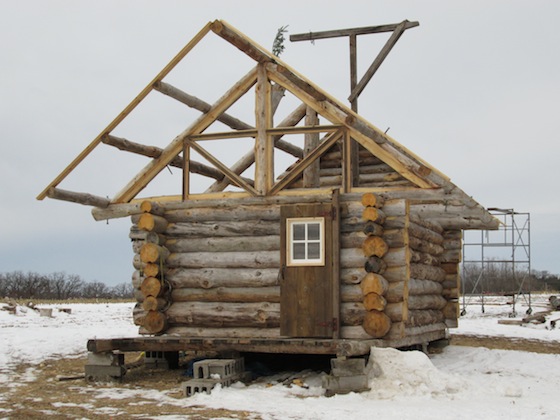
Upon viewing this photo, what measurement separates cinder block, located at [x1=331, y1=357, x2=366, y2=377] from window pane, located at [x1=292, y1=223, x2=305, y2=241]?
8.27 ft

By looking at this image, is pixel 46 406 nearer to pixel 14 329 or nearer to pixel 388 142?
pixel 388 142

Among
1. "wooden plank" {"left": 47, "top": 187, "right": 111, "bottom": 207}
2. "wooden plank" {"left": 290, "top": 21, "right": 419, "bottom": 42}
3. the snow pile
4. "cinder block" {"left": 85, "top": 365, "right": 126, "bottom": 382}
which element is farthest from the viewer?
"wooden plank" {"left": 290, "top": 21, "right": 419, "bottom": 42}

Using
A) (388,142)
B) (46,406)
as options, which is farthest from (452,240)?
(46,406)

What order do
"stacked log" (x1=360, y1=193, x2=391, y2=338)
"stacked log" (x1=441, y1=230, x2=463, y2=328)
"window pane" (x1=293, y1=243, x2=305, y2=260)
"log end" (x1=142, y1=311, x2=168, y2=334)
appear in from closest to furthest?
"stacked log" (x1=360, y1=193, x2=391, y2=338), "window pane" (x1=293, y1=243, x2=305, y2=260), "log end" (x1=142, y1=311, x2=168, y2=334), "stacked log" (x1=441, y1=230, x2=463, y2=328)

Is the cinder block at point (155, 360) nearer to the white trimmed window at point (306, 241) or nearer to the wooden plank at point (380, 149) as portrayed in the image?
the white trimmed window at point (306, 241)

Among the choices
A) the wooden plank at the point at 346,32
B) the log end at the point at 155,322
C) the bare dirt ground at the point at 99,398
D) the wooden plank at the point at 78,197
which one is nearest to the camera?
the bare dirt ground at the point at 99,398

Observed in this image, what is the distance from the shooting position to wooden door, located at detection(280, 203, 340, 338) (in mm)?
13102

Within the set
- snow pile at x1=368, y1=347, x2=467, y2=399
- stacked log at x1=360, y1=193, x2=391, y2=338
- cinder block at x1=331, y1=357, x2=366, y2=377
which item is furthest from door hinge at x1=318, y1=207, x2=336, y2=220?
cinder block at x1=331, y1=357, x2=366, y2=377

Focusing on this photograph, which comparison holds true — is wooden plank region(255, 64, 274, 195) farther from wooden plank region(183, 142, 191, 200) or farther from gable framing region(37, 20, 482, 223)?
wooden plank region(183, 142, 191, 200)

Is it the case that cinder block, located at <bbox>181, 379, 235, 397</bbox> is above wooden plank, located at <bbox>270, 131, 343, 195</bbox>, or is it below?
below

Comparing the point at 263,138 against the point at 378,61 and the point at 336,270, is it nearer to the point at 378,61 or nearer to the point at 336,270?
the point at 336,270

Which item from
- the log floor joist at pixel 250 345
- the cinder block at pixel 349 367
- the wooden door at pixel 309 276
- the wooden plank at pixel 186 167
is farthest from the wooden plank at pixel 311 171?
the cinder block at pixel 349 367

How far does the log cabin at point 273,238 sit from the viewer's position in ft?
42.7

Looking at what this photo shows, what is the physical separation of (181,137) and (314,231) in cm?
364
